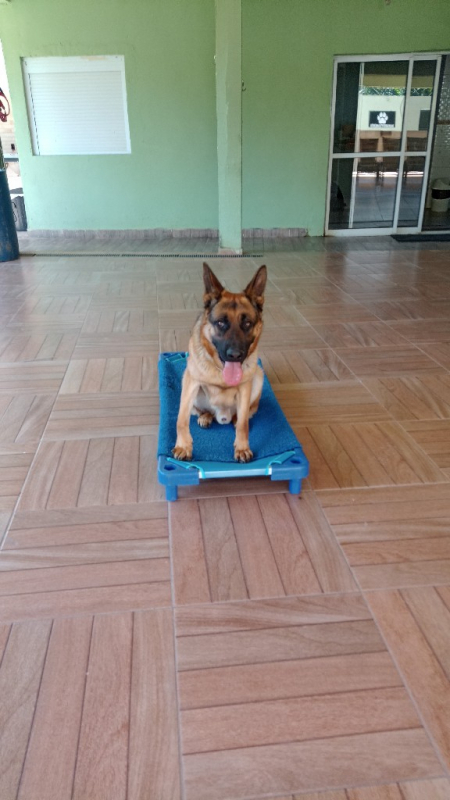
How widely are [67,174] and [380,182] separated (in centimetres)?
468

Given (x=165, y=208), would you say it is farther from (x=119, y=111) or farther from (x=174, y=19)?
(x=174, y=19)

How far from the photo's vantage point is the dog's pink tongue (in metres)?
2.28

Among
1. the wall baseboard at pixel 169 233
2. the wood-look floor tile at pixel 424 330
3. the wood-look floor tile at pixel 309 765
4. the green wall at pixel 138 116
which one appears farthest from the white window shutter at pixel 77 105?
the wood-look floor tile at pixel 309 765

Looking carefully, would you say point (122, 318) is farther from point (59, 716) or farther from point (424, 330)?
point (59, 716)

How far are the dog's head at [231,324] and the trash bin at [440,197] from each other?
921 cm

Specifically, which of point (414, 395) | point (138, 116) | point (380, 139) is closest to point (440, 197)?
point (380, 139)

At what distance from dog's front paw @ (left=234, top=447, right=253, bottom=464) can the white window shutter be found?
7107 mm

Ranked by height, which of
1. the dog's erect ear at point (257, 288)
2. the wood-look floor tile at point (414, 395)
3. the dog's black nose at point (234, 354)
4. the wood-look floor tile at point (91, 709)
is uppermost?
the dog's erect ear at point (257, 288)

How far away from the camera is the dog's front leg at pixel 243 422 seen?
234 centimetres

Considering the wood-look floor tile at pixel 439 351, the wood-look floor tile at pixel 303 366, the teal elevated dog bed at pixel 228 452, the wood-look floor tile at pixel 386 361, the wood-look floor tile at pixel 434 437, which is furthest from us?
the wood-look floor tile at pixel 439 351

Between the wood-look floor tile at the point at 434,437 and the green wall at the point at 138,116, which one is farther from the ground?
the green wall at the point at 138,116

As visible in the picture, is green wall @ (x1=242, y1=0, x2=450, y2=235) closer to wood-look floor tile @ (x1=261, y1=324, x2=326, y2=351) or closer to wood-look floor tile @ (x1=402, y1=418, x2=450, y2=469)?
wood-look floor tile @ (x1=261, y1=324, x2=326, y2=351)

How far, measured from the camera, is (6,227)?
6.76 m

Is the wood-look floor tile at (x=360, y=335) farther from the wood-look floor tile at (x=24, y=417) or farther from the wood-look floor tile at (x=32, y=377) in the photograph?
the wood-look floor tile at (x=24, y=417)
